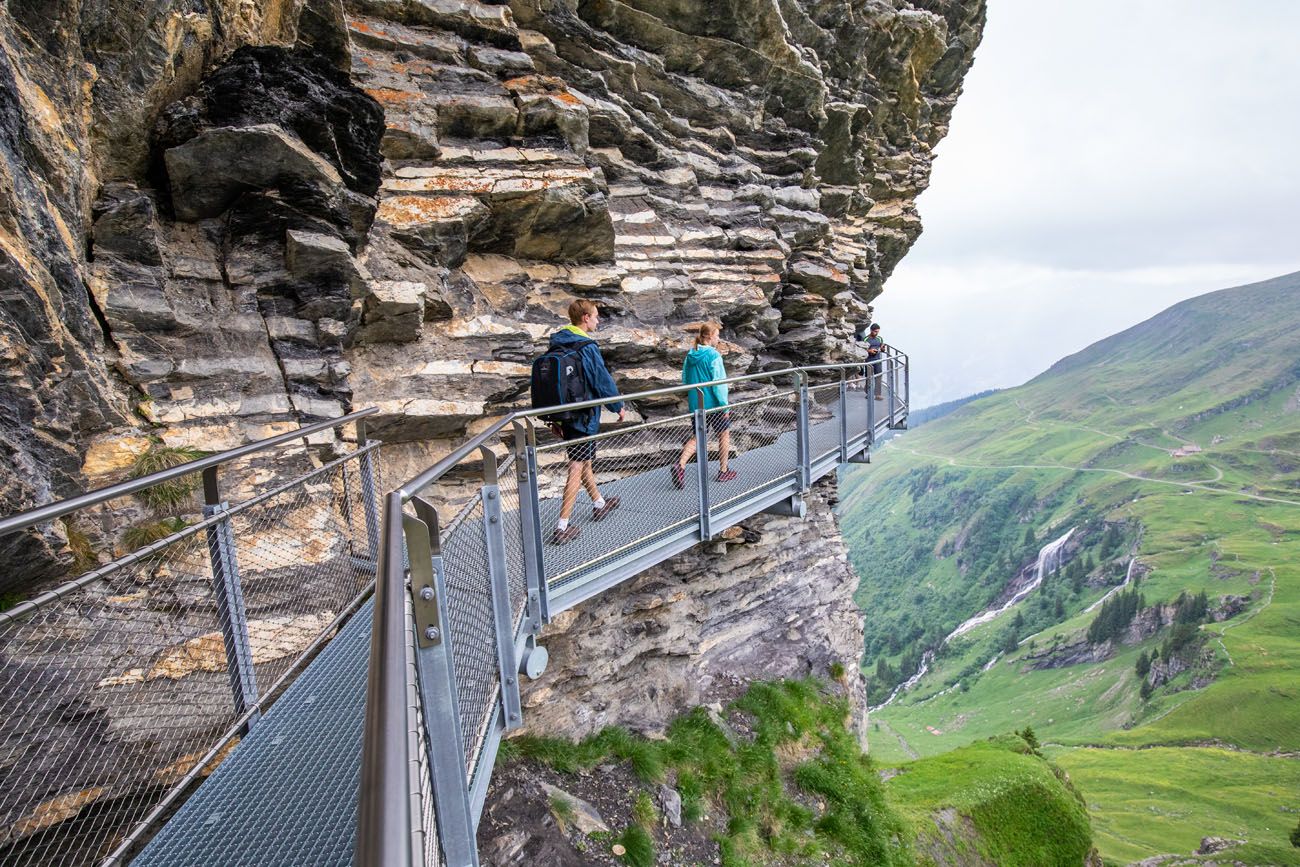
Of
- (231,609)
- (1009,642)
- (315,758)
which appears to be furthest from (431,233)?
(1009,642)

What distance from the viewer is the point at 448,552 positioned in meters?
3.09

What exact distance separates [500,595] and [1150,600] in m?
151

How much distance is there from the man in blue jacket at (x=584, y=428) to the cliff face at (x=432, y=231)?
2.65 meters

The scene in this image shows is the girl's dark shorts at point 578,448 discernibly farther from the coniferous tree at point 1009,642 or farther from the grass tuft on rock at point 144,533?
the coniferous tree at point 1009,642

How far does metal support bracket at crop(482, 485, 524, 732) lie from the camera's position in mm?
3818

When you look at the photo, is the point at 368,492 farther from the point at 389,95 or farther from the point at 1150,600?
the point at 1150,600

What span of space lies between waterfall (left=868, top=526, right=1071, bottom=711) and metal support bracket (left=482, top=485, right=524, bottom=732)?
5481 inches

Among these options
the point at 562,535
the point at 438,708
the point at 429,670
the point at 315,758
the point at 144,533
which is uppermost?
the point at 429,670

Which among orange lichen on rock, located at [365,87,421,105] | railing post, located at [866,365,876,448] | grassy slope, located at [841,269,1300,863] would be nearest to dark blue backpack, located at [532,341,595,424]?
orange lichen on rock, located at [365,87,421,105]

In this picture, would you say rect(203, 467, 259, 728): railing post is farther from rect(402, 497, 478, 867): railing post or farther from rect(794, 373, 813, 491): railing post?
rect(794, 373, 813, 491): railing post

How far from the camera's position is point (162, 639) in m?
4.98

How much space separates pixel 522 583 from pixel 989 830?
16.1 metres

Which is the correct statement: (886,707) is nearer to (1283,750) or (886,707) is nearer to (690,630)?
(1283,750)

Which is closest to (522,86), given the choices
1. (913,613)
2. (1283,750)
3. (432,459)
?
(432,459)
